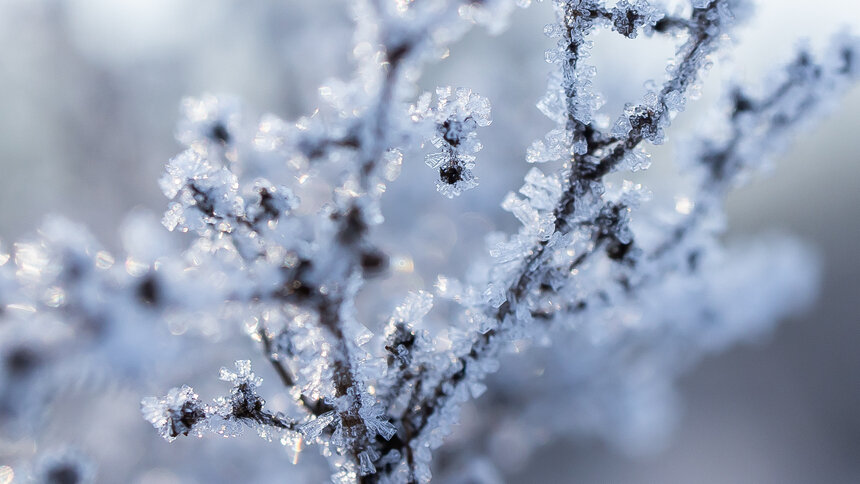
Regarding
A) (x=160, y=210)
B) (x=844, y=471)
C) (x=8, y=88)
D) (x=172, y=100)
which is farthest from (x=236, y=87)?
(x=844, y=471)

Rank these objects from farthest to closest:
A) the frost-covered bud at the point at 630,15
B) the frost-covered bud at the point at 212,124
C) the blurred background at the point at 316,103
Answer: the blurred background at the point at 316,103, the frost-covered bud at the point at 212,124, the frost-covered bud at the point at 630,15

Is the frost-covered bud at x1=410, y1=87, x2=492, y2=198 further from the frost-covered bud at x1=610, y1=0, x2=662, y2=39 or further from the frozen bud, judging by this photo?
the frozen bud

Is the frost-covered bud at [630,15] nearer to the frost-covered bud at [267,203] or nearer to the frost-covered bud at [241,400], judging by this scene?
the frost-covered bud at [267,203]

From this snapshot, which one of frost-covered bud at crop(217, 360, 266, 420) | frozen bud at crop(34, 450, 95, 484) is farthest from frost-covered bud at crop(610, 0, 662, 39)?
frozen bud at crop(34, 450, 95, 484)

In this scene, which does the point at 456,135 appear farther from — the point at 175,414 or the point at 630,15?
the point at 175,414

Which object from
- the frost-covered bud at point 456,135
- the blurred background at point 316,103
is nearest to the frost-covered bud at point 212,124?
the frost-covered bud at point 456,135
